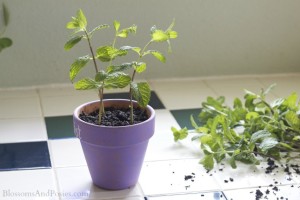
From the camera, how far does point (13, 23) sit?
1.95 metres

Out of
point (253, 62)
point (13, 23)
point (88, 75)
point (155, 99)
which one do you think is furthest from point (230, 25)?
point (13, 23)

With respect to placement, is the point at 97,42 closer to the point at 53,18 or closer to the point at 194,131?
the point at 53,18

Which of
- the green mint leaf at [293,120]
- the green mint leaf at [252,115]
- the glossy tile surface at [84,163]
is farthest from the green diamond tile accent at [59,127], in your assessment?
the green mint leaf at [293,120]

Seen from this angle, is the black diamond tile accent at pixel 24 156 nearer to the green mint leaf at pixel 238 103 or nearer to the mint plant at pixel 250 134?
the mint plant at pixel 250 134

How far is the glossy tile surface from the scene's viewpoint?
4.61ft

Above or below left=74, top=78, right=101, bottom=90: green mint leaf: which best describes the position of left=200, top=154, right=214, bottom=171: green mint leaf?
below

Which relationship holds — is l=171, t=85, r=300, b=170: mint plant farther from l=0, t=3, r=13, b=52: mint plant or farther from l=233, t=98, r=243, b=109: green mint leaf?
l=0, t=3, r=13, b=52: mint plant

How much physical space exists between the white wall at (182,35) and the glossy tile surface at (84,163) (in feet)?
0.38

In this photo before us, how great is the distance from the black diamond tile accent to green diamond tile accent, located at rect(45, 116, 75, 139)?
0.21 ft

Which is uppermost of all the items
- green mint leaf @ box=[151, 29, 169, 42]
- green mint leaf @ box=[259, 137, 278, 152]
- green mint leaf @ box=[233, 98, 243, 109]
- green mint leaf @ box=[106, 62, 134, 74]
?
green mint leaf @ box=[151, 29, 169, 42]

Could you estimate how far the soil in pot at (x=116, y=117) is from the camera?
4.50 ft

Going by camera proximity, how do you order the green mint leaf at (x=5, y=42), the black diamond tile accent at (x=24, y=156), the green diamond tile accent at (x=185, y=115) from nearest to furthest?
1. the black diamond tile accent at (x=24, y=156)
2. the green diamond tile accent at (x=185, y=115)
3. the green mint leaf at (x=5, y=42)

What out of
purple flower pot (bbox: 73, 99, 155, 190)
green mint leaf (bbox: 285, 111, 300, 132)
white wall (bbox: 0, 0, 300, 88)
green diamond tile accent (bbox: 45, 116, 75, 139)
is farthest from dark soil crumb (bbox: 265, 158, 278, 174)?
white wall (bbox: 0, 0, 300, 88)

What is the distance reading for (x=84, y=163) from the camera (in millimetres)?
1546
